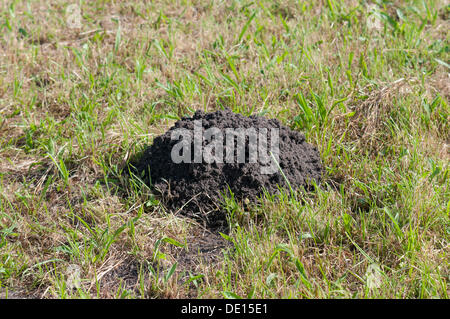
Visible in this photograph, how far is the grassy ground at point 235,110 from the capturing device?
2561 millimetres

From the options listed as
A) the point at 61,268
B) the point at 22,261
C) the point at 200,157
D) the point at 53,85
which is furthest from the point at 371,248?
the point at 53,85

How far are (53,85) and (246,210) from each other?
193 cm

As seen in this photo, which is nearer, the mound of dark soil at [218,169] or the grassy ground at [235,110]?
the grassy ground at [235,110]

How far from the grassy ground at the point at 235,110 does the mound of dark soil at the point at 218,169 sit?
9cm

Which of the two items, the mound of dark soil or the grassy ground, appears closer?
the grassy ground

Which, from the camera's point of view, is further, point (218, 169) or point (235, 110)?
point (235, 110)

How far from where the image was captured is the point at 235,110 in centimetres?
354

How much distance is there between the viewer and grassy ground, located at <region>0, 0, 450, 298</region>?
2.56 meters

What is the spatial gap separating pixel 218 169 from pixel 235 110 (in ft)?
2.47

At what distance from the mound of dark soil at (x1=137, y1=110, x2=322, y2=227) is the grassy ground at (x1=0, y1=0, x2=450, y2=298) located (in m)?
0.09

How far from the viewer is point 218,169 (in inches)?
115

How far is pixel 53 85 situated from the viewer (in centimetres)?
390

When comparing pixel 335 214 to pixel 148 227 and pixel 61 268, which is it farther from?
pixel 61 268
